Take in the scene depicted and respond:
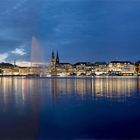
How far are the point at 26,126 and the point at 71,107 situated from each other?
4380 millimetres

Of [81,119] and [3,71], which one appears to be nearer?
[81,119]

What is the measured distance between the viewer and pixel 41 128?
8477 mm

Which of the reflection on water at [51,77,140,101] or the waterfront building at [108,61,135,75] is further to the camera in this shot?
the waterfront building at [108,61,135,75]

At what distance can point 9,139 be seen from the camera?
6.99 m

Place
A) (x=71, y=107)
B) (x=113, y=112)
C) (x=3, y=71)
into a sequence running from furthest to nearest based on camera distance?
(x=3, y=71), (x=71, y=107), (x=113, y=112)

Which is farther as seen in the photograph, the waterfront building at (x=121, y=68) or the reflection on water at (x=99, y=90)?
the waterfront building at (x=121, y=68)

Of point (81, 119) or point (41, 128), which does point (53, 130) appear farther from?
point (81, 119)

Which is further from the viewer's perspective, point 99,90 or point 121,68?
point 121,68

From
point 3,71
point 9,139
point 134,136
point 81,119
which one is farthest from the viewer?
point 3,71

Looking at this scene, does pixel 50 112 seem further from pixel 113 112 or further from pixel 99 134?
pixel 99 134

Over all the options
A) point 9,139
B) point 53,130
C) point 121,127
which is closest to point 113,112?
point 121,127

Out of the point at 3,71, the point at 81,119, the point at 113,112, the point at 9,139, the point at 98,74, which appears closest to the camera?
the point at 9,139

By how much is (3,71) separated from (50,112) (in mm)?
72827

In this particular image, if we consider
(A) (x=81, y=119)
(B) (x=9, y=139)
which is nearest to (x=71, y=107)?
(A) (x=81, y=119)
